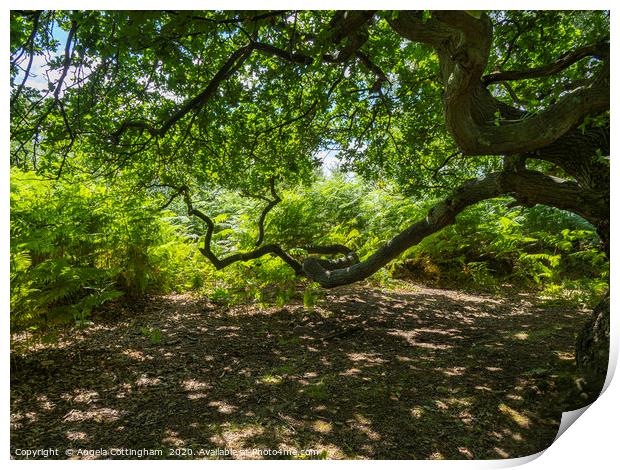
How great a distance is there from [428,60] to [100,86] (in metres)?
2.93

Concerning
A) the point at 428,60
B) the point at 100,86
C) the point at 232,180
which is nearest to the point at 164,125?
the point at 100,86

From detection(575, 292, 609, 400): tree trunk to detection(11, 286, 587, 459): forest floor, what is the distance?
12 cm

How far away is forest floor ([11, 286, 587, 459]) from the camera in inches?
78.1

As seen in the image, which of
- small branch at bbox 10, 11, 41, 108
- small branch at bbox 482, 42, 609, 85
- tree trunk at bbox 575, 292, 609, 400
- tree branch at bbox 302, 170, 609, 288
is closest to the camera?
small branch at bbox 10, 11, 41, 108

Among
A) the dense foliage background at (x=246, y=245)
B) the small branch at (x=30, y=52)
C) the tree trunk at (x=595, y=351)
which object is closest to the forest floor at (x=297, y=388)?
the tree trunk at (x=595, y=351)

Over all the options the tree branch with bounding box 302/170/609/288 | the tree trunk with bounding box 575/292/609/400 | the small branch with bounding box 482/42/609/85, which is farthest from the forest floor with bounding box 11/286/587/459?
the small branch with bounding box 482/42/609/85

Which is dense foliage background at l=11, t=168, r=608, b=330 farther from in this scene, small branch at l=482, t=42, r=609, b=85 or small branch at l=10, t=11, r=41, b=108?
small branch at l=482, t=42, r=609, b=85

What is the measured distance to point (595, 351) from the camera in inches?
89.0

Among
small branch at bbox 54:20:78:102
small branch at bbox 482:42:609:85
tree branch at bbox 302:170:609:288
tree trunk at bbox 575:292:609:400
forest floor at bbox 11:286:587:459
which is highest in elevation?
small branch at bbox 482:42:609:85

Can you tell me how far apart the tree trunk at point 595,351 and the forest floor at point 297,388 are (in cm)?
12

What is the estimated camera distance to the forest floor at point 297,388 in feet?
6.51

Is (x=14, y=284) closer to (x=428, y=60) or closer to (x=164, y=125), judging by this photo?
(x=164, y=125)

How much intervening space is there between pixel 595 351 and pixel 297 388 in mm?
1964

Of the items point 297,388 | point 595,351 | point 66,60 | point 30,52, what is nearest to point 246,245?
point 297,388
